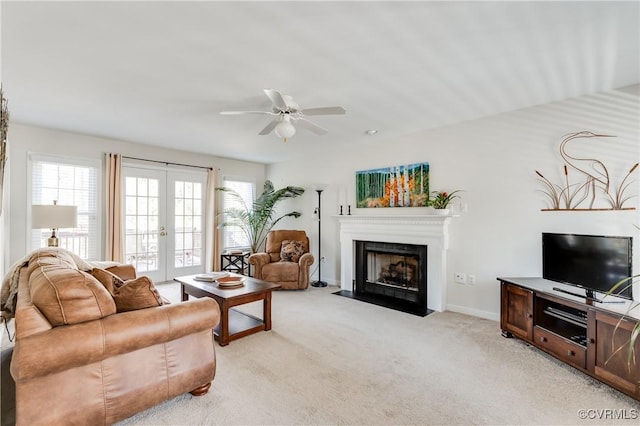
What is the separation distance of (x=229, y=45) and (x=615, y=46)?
272 centimetres

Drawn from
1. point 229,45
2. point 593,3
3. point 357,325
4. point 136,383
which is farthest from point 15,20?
point 357,325

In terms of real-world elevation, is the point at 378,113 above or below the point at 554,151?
above

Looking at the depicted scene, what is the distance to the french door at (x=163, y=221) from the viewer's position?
5.06 metres

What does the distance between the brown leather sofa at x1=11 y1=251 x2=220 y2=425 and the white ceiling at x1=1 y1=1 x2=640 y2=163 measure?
1.53 meters

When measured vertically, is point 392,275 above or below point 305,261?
→ below

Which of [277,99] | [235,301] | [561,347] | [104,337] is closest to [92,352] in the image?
[104,337]

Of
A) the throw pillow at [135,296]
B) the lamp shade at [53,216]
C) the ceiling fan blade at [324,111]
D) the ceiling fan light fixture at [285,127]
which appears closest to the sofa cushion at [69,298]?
the throw pillow at [135,296]

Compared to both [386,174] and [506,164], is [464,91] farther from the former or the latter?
[386,174]

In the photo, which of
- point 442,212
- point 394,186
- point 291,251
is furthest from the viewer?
point 291,251

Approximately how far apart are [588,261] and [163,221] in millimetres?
5722

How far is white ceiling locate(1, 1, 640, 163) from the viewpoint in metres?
1.81

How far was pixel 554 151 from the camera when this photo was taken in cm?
323

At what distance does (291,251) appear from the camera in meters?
5.31

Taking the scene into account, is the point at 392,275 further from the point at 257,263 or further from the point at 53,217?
the point at 53,217
